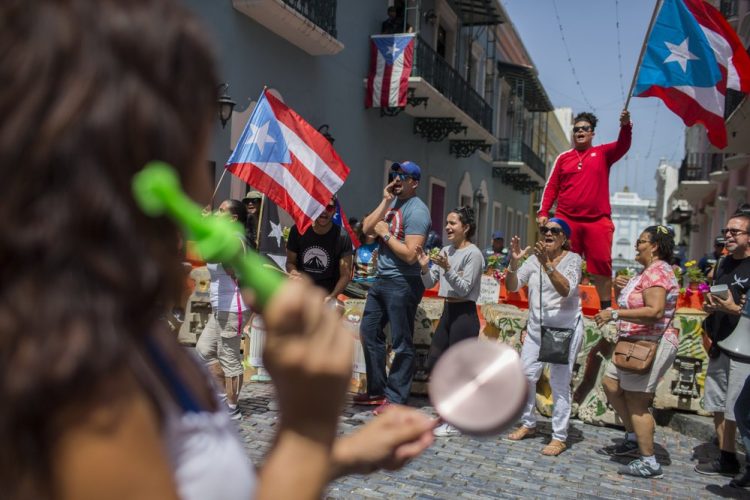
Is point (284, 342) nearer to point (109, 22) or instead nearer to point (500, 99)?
point (109, 22)

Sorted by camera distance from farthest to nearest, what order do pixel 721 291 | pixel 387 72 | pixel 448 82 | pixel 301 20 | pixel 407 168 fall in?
1. pixel 448 82
2. pixel 387 72
3. pixel 301 20
4. pixel 407 168
5. pixel 721 291

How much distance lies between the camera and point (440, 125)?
1814 centimetres

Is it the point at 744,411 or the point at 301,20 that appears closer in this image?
the point at 744,411

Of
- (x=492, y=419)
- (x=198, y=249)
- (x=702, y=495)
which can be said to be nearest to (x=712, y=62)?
(x=702, y=495)

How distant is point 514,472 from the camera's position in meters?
5.04

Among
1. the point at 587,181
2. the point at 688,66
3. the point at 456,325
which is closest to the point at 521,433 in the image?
the point at 456,325

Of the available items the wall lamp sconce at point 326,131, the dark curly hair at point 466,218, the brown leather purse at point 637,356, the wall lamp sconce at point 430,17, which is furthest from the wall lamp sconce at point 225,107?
the wall lamp sconce at point 430,17

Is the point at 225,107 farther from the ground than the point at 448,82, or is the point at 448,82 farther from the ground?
the point at 448,82

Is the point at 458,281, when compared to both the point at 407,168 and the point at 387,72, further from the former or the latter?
the point at 387,72

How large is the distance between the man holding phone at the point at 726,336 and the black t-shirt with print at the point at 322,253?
3.03 m

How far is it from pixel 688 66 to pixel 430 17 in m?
12.2

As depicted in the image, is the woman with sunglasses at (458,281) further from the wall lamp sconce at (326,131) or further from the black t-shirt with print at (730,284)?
the wall lamp sconce at (326,131)

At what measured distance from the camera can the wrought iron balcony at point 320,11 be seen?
37.7ft

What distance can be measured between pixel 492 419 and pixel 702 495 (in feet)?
14.7
